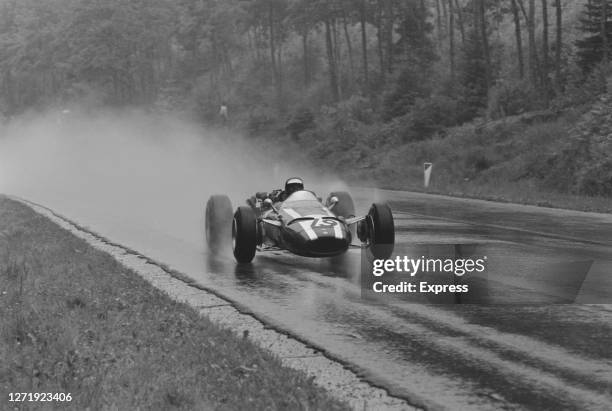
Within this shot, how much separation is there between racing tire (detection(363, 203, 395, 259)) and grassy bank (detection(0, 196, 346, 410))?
3636 mm

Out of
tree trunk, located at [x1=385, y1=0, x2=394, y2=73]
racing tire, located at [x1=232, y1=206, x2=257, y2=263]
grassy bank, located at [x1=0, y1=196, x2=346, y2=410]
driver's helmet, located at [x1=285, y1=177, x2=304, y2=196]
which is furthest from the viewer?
tree trunk, located at [x1=385, y1=0, x2=394, y2=73]

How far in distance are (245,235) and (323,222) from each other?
1432mm

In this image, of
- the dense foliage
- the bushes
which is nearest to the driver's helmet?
the dense foliage

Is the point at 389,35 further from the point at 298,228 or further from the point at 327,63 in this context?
the point at 298,228

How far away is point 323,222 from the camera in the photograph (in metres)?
11.2

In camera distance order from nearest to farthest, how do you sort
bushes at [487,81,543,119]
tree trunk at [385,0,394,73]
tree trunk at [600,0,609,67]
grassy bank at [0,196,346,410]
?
grassy bank at [0,196,346,410], tree trunk at [600,0,609,67], bushes at [487,81,543,119], tree trunk at [385,0,394,73]

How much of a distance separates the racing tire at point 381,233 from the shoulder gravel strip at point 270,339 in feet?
9.76

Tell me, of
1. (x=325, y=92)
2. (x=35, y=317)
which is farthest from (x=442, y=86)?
(x=35, y=317)

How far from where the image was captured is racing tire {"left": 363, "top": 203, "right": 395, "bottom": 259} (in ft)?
39.8

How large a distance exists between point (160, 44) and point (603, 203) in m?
84.7

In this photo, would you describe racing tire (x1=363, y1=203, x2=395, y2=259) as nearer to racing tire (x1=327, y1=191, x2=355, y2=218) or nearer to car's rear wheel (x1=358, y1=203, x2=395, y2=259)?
car's rear wheel (x1=358, y1=203, x2=395, y2=259)

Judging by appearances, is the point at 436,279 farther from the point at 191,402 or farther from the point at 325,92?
the point at 325,92

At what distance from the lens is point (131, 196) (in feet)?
90.6

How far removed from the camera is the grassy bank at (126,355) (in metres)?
5.63
